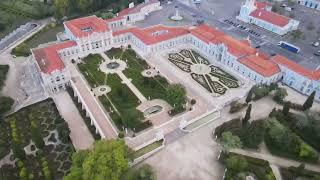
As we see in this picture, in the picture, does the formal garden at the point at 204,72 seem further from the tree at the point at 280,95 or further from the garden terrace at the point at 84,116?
the garden terrace at the point at 84,116

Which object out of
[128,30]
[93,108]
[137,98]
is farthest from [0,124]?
[128,30]

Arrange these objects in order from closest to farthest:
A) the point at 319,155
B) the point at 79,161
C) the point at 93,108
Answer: the point at 79,161
the point at 319,155
the point at 93,108

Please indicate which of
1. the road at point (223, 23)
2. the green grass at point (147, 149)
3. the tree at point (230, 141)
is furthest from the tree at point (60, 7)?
the tree at point (230, 141)

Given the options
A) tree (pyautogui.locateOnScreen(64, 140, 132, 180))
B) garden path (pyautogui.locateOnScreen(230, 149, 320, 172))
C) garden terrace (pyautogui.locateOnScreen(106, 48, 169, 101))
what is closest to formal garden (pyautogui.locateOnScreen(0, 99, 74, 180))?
tree (pyautogui.locateOnScreen(64, 140, 132, 180))

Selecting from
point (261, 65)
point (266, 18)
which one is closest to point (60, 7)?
point (261, 65)

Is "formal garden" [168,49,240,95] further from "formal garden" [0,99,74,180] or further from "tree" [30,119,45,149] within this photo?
"tree" [30,119,45,149]

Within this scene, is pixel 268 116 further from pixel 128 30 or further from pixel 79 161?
pixel 128 30
